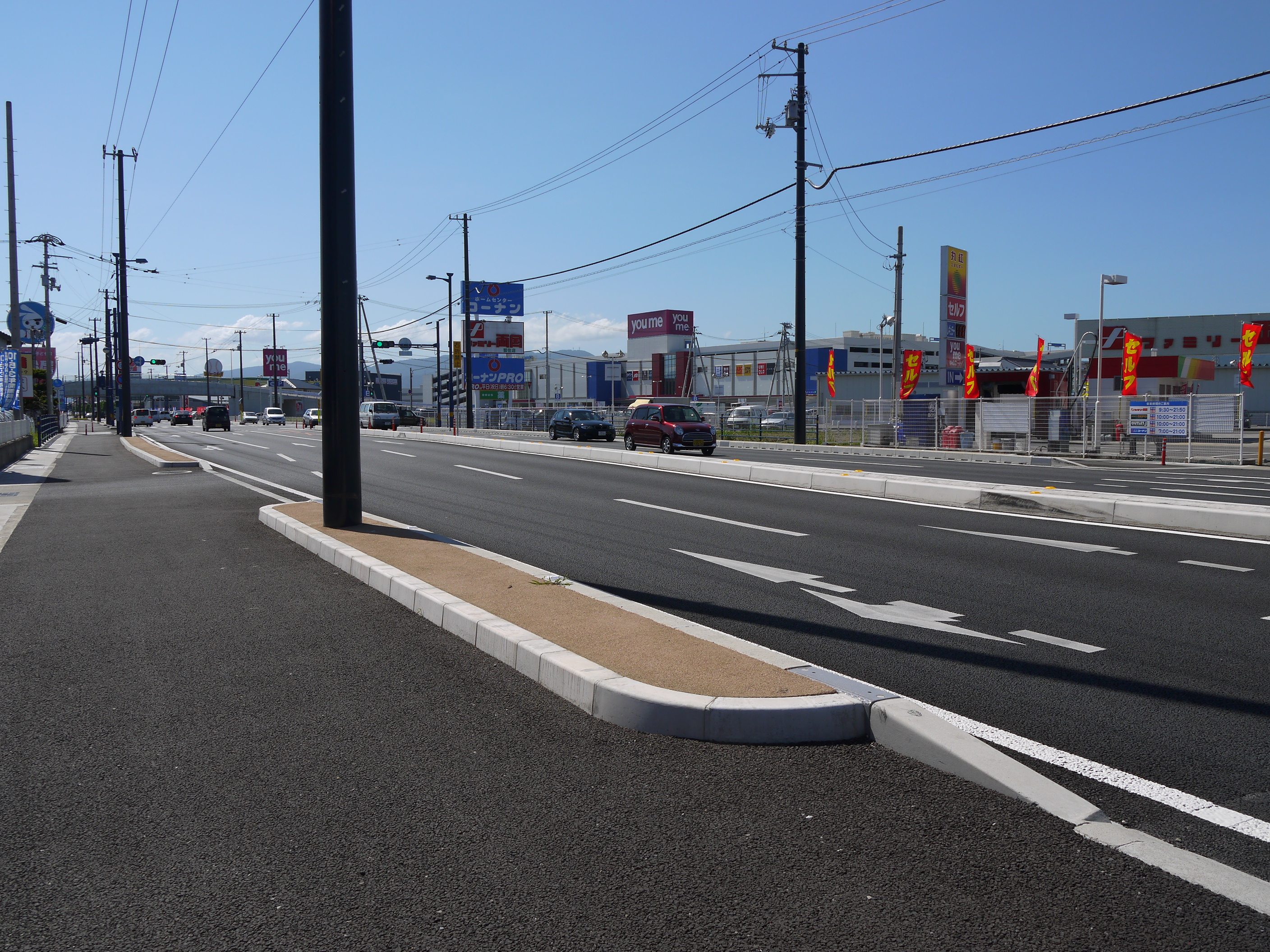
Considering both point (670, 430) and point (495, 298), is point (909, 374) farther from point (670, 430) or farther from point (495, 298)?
point (495, 298)

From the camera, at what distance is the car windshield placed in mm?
31875

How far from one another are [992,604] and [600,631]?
346 centimetres

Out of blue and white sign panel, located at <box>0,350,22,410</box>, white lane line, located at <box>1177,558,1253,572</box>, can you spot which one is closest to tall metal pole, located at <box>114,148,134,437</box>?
blue and white sign panel, located at <box>0,350,22,410</box>

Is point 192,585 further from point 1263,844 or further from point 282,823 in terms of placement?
point 1263,844

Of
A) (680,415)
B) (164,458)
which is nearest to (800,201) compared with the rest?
(680,415)

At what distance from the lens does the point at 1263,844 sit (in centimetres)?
336

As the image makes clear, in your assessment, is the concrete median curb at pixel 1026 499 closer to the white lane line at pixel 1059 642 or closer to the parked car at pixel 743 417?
the white lane line at pixel 1059 642

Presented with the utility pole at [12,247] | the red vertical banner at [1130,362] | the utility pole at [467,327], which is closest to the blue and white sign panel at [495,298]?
the utility pole at [467,327]

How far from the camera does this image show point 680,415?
105 ft

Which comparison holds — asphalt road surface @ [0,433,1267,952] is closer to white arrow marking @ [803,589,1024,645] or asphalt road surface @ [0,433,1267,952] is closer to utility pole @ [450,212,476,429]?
white arrow marking @ [803,589,1024,645]

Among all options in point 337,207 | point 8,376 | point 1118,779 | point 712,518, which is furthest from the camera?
point 8,376

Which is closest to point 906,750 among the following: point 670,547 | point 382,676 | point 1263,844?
point 1263,844

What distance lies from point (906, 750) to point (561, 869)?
70.5 inches

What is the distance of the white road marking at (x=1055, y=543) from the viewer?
9.92 metres
